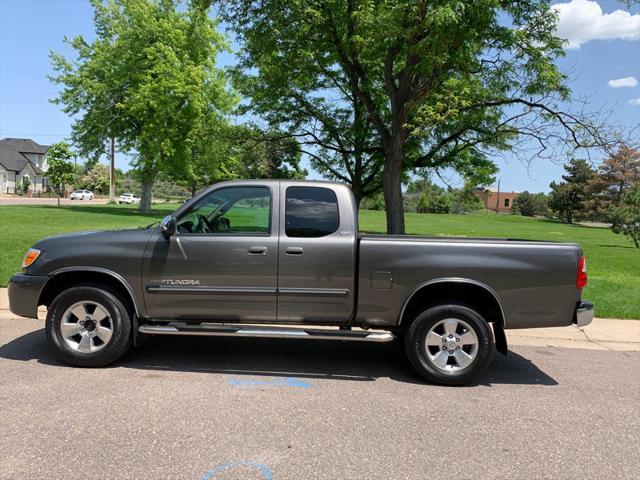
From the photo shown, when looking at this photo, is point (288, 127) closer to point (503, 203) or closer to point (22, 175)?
point (22, 175)

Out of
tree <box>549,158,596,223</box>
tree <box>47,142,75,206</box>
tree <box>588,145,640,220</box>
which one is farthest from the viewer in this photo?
tree <box>549,158,596,223</box>

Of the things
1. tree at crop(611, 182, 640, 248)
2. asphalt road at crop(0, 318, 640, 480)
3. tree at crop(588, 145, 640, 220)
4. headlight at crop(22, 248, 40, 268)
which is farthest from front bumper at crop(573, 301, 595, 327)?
tree at crop(588, 145, 640, 220)

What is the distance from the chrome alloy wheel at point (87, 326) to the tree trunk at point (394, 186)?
8.55 meters

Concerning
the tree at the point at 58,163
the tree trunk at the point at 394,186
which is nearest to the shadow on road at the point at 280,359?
the tree trunk at the point at 394,186

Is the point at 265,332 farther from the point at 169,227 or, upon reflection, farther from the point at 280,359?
the point at 169,227

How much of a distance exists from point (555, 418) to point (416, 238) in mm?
1996

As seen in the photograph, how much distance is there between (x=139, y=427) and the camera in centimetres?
378

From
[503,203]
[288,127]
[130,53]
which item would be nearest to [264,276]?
[288,127]

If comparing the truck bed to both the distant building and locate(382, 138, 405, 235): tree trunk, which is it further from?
the distant building

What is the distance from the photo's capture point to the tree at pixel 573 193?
229ft

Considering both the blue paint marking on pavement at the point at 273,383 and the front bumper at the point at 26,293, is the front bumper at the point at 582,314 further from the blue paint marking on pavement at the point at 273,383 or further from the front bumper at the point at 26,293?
the front bumper at the point at 26,293

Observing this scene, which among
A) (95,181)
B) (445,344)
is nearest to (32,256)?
(445,344)

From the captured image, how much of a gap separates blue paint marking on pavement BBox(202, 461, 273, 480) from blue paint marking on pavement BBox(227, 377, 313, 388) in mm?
1496

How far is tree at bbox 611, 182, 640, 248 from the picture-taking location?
2127cm
